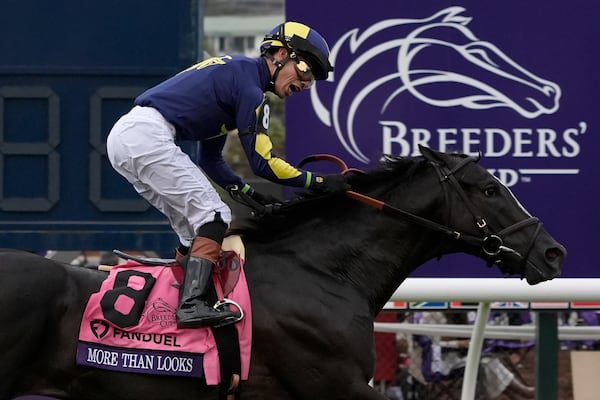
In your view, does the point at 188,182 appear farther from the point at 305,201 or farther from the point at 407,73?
the point at 407,73

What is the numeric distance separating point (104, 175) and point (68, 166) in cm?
18

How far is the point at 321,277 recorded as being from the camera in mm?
4379

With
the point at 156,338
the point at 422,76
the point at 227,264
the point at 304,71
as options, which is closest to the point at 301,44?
the point at 304,71

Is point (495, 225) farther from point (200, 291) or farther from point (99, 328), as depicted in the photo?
point (99, 328)

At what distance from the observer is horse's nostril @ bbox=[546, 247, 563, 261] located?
4352 millimetres

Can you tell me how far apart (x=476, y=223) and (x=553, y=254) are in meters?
0.31

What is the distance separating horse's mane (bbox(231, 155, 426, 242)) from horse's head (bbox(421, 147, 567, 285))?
0.46ft

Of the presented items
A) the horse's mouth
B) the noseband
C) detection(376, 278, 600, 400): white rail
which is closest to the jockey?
the noseband

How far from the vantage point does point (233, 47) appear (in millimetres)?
36812

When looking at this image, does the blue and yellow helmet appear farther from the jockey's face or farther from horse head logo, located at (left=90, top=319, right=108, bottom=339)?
horse head logo, located at (left=90, top=319, right=108, bottom=339)

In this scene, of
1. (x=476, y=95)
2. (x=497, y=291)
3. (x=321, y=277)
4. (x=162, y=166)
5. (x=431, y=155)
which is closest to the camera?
(x=162, y=166)

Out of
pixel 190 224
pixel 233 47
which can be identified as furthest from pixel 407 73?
pixel 233 47

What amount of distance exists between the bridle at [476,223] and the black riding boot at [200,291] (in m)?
0.62

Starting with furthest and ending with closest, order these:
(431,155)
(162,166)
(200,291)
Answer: (431,155) → (162,166) → (200,291)
